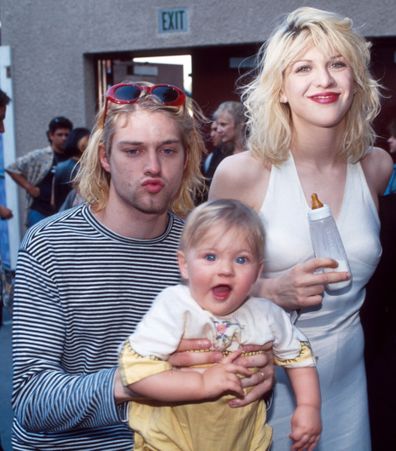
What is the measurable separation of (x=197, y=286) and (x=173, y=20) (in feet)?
22.8

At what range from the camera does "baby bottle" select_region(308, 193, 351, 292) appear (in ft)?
7.77

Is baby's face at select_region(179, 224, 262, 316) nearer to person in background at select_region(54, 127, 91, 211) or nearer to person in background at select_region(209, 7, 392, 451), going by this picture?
person in background at select_region(209, 7, 392, 451)

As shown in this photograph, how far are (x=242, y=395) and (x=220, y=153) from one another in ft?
16.9

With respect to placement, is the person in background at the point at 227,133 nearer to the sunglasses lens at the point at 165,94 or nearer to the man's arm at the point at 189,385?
the sunglasses lens at the point at 165,94

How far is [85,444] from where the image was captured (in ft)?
6.62

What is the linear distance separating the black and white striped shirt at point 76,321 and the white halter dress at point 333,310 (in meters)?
0.57

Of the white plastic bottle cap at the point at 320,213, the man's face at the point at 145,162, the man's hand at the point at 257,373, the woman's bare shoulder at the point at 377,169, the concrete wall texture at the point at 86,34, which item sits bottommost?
the man's hand at the point at 257,373

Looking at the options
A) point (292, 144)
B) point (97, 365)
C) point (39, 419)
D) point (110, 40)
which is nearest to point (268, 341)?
point (97, 365)

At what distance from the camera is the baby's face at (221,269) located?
1.86 m

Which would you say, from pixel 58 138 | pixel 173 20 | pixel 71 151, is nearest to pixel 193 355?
pixel 71 151

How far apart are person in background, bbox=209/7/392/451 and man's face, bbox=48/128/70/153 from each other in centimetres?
536

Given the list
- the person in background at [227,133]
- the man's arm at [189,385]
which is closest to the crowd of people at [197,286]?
the man's arm at [189,385]

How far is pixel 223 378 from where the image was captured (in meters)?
1.77

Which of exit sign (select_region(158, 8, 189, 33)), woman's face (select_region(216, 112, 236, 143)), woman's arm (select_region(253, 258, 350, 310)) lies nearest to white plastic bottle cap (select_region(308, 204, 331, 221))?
woman's arm (select_region(253, 258, 350, 310))
